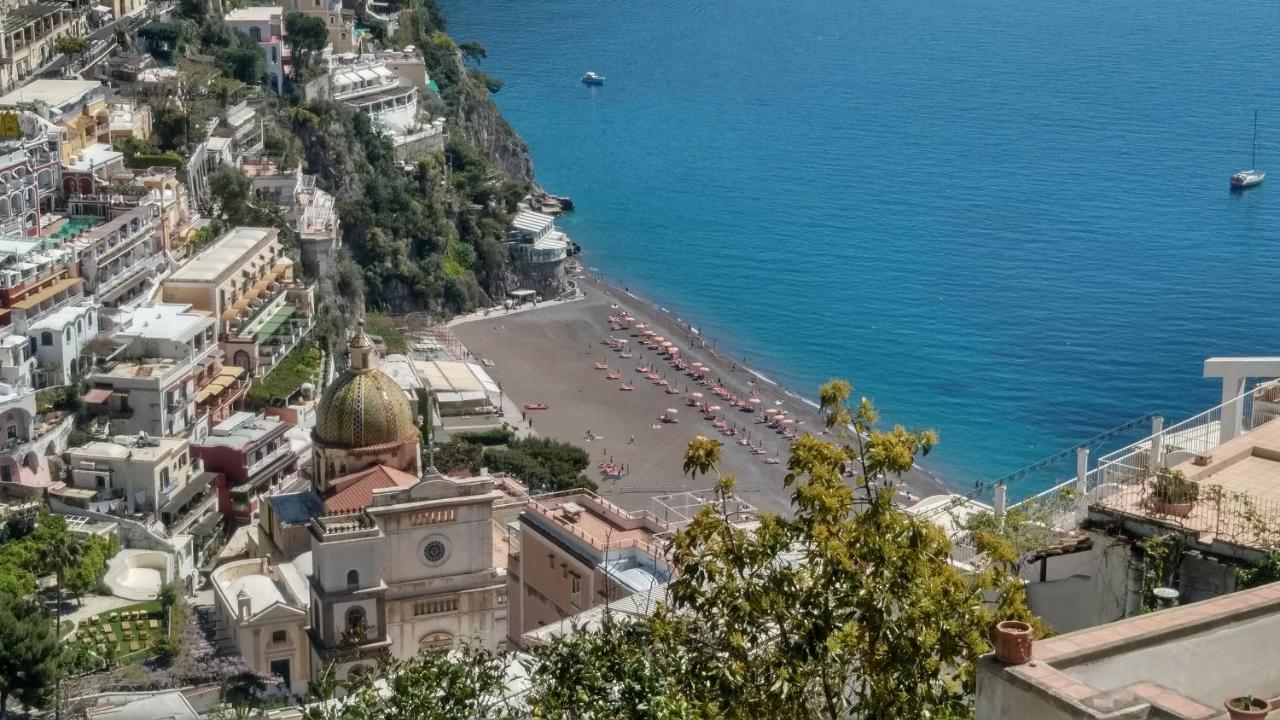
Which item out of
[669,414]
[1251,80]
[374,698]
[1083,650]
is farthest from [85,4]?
[1251,80]

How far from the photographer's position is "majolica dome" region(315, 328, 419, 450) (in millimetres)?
39656

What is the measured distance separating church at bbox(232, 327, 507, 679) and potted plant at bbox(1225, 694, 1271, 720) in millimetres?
26220

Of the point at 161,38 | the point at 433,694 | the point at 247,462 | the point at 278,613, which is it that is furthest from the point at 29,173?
the point at 433,694

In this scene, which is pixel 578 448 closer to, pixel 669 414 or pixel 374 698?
pixel 669 414

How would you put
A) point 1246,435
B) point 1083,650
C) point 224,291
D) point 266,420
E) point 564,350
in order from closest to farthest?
1. point 1083,650
2. point 1246,435
3. point 266,420
4. point 224,291
5. point 564,350

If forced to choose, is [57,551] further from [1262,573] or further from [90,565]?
[1262,573]

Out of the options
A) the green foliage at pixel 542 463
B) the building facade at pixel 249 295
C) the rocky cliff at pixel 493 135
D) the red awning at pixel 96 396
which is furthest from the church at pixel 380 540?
the rocky cliff at pixel 493 135

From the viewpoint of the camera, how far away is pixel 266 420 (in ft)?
171

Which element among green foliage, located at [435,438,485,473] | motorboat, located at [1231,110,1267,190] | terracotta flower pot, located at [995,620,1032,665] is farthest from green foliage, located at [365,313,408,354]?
terracotta flower pot, located at [995,620,1032,665]

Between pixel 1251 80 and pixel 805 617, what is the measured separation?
131 metres

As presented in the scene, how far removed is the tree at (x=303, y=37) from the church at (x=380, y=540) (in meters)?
47.5

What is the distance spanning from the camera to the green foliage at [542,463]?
55.3m

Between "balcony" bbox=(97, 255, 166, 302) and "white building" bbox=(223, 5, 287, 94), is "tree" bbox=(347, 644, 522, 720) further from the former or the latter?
"white building" bbox=(223, 5, 287, 94)

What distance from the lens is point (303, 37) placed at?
85.1 meters
